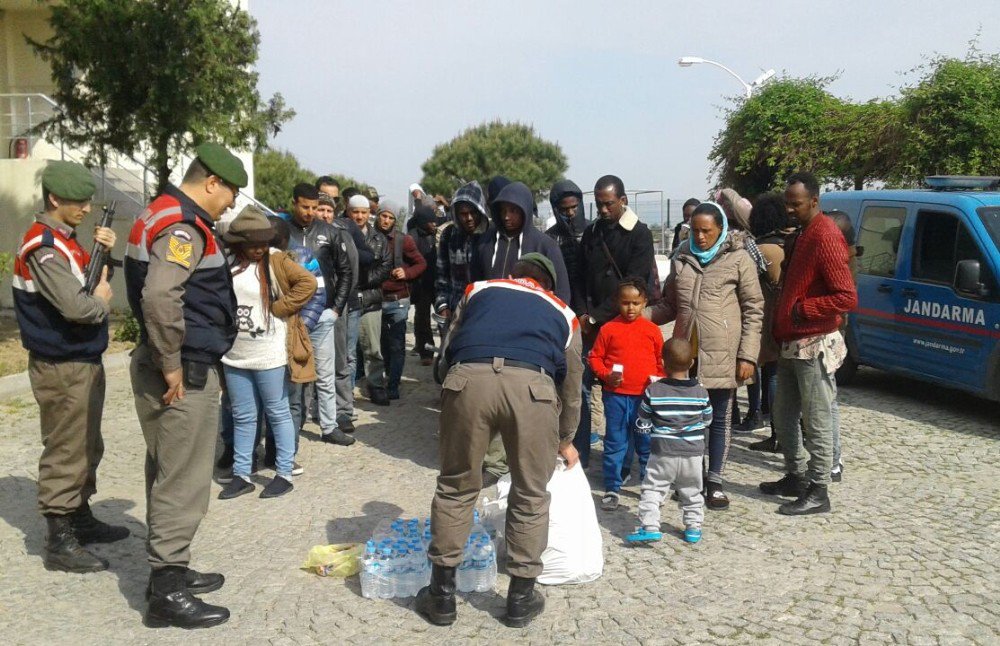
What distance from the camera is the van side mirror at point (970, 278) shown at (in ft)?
24.8

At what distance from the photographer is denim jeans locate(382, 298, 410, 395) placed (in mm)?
8898

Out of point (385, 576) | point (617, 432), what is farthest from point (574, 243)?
point (385, 576)

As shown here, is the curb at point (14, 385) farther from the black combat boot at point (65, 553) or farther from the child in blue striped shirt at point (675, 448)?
the child in blue striped shirt at point (675, 448)

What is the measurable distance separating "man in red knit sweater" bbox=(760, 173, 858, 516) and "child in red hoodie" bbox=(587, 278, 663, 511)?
850 millimetres

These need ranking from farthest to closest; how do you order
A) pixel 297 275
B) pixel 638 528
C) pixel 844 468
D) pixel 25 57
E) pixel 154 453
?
pixel 25 57
pixel 844 468
pixel 297 275
pixel 638 528
pixel 154 453

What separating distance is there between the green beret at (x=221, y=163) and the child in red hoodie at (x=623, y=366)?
8.84ft

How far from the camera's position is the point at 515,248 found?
20.3 ft

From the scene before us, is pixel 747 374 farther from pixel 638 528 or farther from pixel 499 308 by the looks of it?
pixel 499 308

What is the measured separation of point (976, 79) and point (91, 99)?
13649 mm

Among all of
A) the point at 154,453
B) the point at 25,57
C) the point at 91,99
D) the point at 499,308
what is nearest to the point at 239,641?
the point at 154,453

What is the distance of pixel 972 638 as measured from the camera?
4.06 metres

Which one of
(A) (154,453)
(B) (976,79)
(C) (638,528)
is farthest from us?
(B) (976,79)

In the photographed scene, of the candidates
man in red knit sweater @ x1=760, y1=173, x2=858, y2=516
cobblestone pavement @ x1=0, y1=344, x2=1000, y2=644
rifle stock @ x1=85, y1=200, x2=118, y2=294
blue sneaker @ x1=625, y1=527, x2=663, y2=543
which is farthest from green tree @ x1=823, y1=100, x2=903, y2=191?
rifle stock @ x1=85, y1=200, x2=118, y2=294

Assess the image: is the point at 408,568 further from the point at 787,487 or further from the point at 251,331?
the point at 787,487
